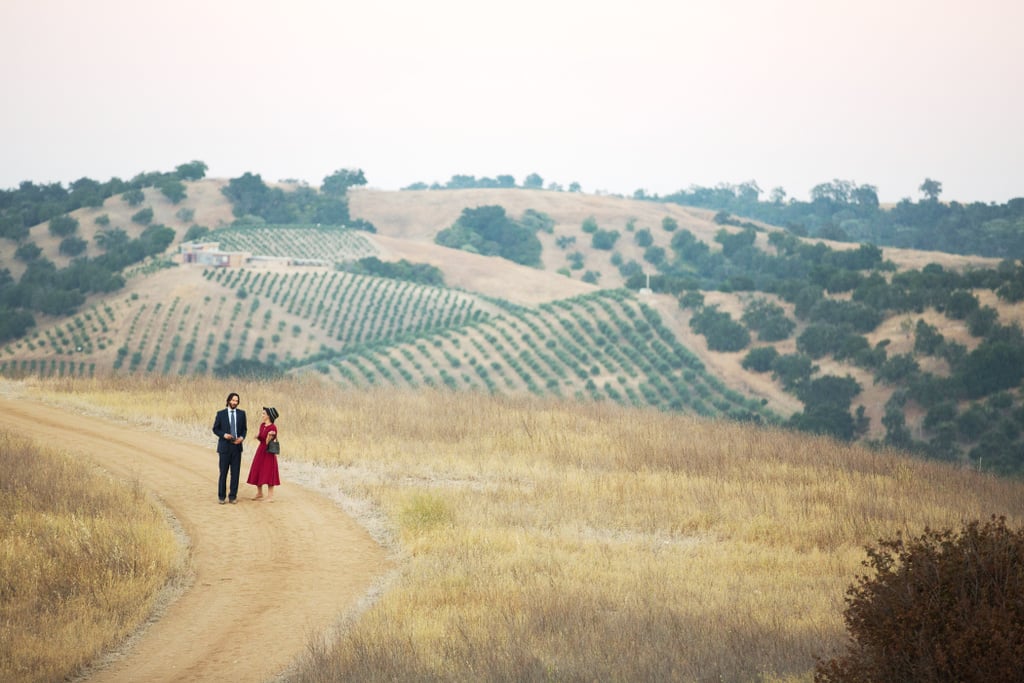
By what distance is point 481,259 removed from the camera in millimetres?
123000

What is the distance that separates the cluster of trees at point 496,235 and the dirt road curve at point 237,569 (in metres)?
119

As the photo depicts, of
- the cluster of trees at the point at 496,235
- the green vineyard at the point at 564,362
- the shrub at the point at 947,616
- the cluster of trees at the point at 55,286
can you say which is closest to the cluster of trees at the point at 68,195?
the cluster of trees at the point at 55,286

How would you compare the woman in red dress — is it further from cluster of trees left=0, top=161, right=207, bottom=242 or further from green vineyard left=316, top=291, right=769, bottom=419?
cluster of trees left=0, top=161, right=207, bottom=242

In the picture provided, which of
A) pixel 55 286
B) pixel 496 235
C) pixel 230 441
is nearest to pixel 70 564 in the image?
pixel 230 441

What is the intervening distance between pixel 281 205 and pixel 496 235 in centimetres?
3430

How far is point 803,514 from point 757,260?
376ft

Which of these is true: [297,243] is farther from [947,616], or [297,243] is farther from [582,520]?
[947,616]

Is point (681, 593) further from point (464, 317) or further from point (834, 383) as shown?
point (464, 317)

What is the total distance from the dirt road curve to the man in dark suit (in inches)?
12.2

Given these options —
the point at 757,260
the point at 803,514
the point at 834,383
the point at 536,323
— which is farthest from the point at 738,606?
the point at 757,260

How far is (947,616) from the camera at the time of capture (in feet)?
23.2

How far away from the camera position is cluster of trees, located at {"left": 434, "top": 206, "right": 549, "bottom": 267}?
14125cm

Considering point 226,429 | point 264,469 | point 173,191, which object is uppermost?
point 173,191

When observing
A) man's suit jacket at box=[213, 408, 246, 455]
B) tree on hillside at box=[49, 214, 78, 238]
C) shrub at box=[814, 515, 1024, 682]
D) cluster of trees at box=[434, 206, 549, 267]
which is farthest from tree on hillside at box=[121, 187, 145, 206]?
shrub at box=[814, 515, 1024, 682]
